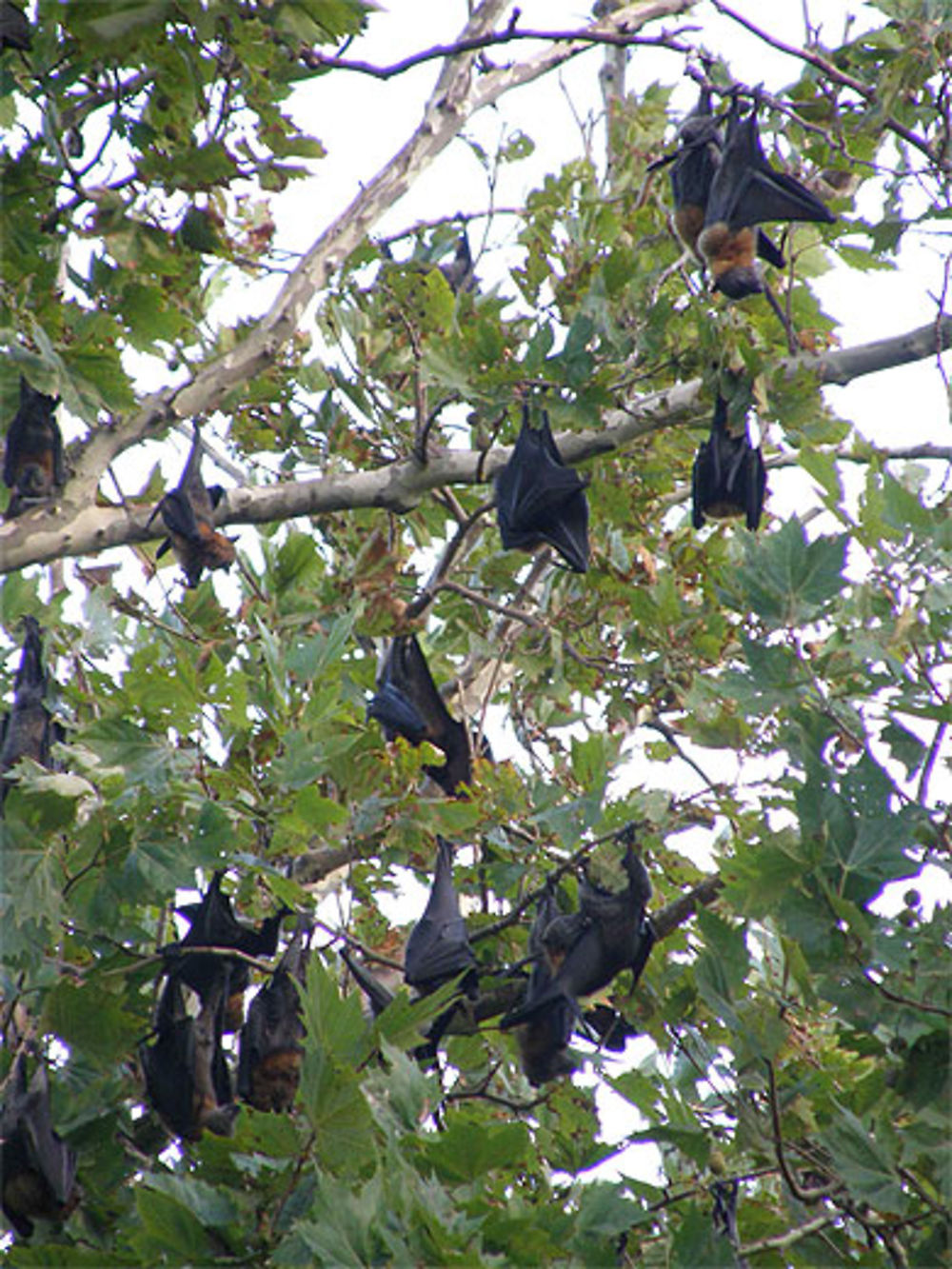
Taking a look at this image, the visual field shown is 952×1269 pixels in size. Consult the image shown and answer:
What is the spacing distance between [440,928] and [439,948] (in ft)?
0.29

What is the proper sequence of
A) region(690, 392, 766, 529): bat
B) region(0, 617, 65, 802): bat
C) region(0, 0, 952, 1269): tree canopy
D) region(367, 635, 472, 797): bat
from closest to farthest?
region(0, 0, 952, 1269): tree canopy → region(0, 617, 65, 802): bat → region(690, 392, 766, 529): bat → region(367, 635, 472, 797): bat

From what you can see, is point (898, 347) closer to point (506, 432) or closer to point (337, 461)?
point (506, 432)

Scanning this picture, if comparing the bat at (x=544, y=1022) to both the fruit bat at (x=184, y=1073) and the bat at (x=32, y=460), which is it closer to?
the fruit bat at (x=184, y=1073)

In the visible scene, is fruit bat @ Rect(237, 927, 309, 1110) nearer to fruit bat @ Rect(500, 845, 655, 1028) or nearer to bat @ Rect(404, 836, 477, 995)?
bat @ Rect(404, 836, 477, 995)

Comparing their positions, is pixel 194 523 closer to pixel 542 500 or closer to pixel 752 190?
pixel 542 500

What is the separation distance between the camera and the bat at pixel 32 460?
571 centimetres

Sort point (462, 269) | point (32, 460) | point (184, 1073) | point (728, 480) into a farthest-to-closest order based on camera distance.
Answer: point (462, 269), point (728, 480), point (32, 460), point (184, 1073)

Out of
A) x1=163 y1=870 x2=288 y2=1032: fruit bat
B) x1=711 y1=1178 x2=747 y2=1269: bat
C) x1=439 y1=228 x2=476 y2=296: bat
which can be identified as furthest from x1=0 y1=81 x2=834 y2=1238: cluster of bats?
x1=439 y1=228 x2=476 y2=296: bat

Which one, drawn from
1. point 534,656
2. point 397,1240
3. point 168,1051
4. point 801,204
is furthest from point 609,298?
point 397,1240

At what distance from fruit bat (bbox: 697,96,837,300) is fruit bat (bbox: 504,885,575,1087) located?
236 centimetres

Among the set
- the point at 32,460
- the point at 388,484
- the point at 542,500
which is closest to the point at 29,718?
the point at 32,460

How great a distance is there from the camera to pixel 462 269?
8680 millimetres

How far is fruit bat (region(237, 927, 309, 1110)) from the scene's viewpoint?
5.37 m

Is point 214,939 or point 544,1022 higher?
point 214,939
